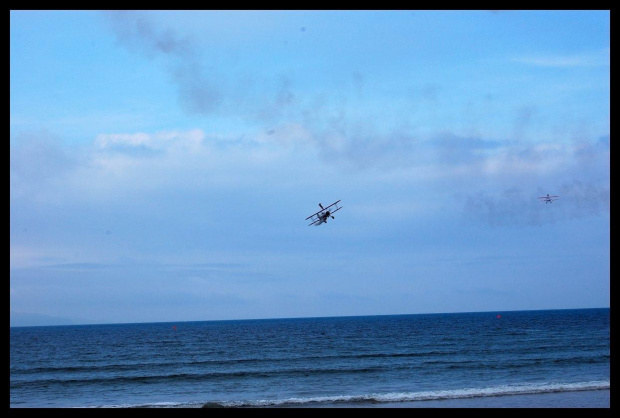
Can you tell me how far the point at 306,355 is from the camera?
46.7 metres

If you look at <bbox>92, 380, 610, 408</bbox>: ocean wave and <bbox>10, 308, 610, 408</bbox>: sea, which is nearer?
<bbox>92, 380, 610, 408</bbox>: ocean wave

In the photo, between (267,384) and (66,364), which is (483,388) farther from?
(66,364)

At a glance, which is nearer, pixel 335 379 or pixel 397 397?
pixel 397 397

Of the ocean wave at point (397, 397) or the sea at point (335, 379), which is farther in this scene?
the sea at point (335, 379)

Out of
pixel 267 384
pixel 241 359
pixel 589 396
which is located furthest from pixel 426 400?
pixel 241 359
